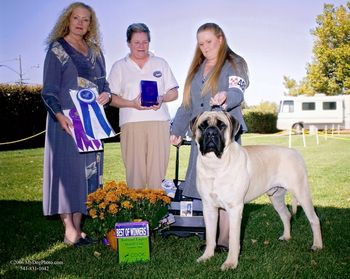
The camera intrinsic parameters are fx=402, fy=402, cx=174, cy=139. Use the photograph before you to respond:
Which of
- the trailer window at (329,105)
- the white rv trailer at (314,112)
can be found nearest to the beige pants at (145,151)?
the white rv trailer at (314,112)

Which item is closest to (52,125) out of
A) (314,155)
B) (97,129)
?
(97,129)

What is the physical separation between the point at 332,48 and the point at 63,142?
81.8 feet

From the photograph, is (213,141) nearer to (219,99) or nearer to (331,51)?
(219,99)

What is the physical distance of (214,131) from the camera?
3.23 m

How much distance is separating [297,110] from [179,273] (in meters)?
25.8

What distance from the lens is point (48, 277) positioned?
3152 millimetres

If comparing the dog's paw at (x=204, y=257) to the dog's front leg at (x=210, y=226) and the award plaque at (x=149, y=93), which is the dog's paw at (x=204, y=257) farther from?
the award plaque at (x=149, y=93)

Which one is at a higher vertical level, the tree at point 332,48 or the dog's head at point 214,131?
the tree at point 332,48

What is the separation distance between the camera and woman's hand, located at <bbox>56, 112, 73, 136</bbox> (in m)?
3.71

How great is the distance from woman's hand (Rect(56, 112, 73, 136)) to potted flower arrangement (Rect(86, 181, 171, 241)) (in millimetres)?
652

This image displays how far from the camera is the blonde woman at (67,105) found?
12.5 feet

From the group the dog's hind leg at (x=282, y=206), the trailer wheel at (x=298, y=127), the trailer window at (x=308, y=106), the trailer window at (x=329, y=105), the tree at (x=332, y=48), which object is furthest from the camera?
the trailer window at (x=308, y=106)

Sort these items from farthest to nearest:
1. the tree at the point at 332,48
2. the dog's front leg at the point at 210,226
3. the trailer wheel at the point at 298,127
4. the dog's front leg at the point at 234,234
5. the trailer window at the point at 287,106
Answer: the trailer window at the point at 287,106 → the trailer wheel at the point at 298,127 → the tree at the point at 332,48 → the dog's front leg at the point at 210,226 → the dog's front leg at the point at 234,234

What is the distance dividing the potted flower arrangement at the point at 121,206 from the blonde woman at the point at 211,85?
0.41m
